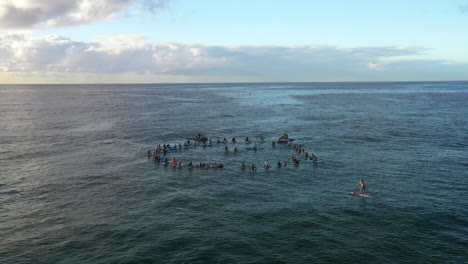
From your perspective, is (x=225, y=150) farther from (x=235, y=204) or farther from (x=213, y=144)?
(x=235, y=204)

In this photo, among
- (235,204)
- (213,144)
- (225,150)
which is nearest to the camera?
(235,204)

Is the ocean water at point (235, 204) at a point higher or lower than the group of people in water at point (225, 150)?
lower

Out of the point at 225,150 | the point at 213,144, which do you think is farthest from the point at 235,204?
the point at 213,144

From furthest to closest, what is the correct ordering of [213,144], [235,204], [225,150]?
[213,144], [225,150], [235,204]

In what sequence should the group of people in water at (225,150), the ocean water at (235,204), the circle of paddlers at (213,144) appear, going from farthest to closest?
the circle of paddlers at (213,144) → the group of people in water at (225,150) → the ocean water at (235,204)

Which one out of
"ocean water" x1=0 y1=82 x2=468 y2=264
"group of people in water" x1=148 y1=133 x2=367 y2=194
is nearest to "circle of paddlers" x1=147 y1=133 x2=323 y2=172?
"group of people in water" x1=148 y1=133 x2=367 y2=194

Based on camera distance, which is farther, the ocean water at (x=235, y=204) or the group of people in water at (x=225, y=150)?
the group of people in water at (x=225, y=150)

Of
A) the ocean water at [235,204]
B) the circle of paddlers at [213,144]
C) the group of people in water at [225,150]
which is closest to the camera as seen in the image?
the ocean water at [235,204]

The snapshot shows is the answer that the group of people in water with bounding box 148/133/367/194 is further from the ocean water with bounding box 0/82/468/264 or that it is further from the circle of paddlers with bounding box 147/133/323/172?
the ocean water with bounding box 0/82/468/264

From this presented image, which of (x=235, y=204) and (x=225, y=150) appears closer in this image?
(x=235, y=204)

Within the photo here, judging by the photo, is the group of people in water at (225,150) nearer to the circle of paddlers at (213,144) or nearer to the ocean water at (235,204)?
the circle of paddlers at (213,144)

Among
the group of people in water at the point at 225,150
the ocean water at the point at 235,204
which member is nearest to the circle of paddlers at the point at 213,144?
the group of people in water at the point at 225,150
